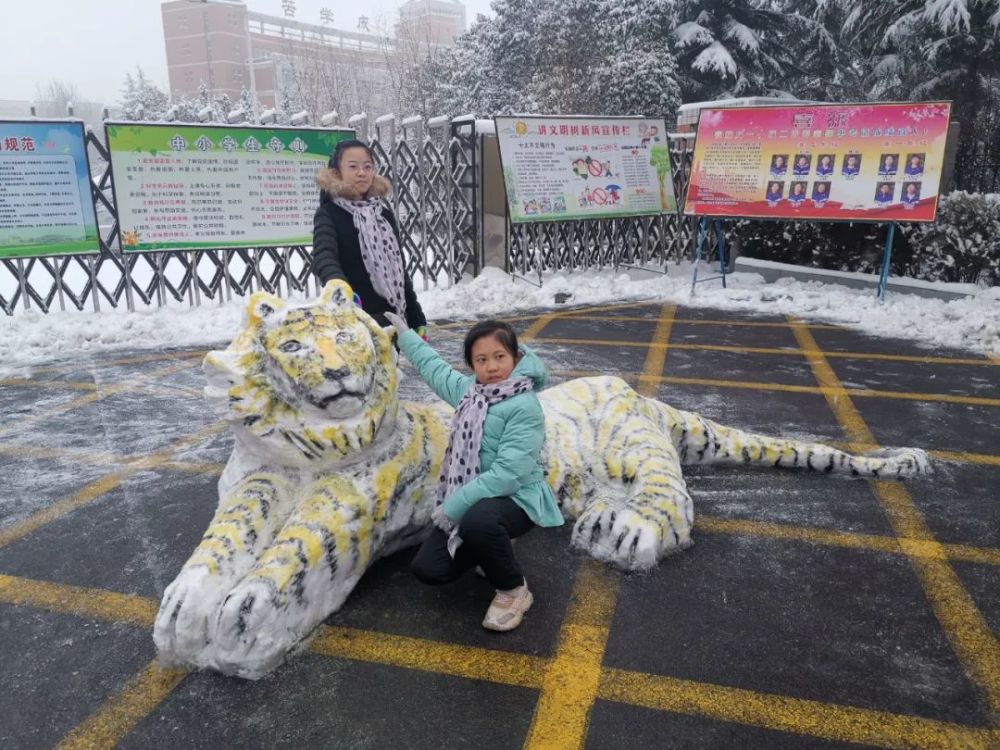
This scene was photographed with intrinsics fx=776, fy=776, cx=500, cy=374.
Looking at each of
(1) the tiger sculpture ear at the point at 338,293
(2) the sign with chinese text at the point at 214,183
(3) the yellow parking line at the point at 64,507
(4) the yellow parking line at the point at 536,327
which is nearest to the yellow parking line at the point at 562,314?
(4) the yellow parking line at the point at 536,327

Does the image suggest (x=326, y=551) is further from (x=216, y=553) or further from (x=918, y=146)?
(x=918, y=146)

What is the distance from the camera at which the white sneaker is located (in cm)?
262

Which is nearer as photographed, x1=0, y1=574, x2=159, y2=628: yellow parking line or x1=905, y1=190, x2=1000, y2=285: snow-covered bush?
x1=0, y1=574, x2=159, y2=628: yellow parking line

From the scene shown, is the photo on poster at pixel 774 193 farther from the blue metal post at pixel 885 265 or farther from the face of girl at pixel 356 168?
the face of girl at pixel 356 168

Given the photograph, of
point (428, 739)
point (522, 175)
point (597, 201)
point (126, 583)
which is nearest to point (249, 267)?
point (522, 175)

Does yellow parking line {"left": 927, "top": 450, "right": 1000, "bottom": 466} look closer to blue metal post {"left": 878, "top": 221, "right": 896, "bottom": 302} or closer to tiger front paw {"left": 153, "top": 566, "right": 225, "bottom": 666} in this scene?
tiger front paw {"left": 153, "top": 566, "right": 225, "bottom": 666}

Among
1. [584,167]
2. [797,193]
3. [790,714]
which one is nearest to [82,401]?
[790,714]

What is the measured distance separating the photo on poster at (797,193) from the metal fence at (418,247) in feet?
8.95

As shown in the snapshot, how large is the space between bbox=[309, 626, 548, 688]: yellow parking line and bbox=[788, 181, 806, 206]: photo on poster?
7.81 meters

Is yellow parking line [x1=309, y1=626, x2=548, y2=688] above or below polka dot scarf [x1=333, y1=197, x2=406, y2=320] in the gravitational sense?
below

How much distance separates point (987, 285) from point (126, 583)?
9419 mm

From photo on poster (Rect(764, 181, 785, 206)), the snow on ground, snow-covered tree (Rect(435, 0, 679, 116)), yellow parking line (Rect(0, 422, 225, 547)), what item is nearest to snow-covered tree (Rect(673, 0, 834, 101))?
snow-covered tree (Rect(435, 0, 679, 116))

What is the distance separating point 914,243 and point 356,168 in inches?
311

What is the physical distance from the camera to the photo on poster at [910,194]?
26.9 ft
